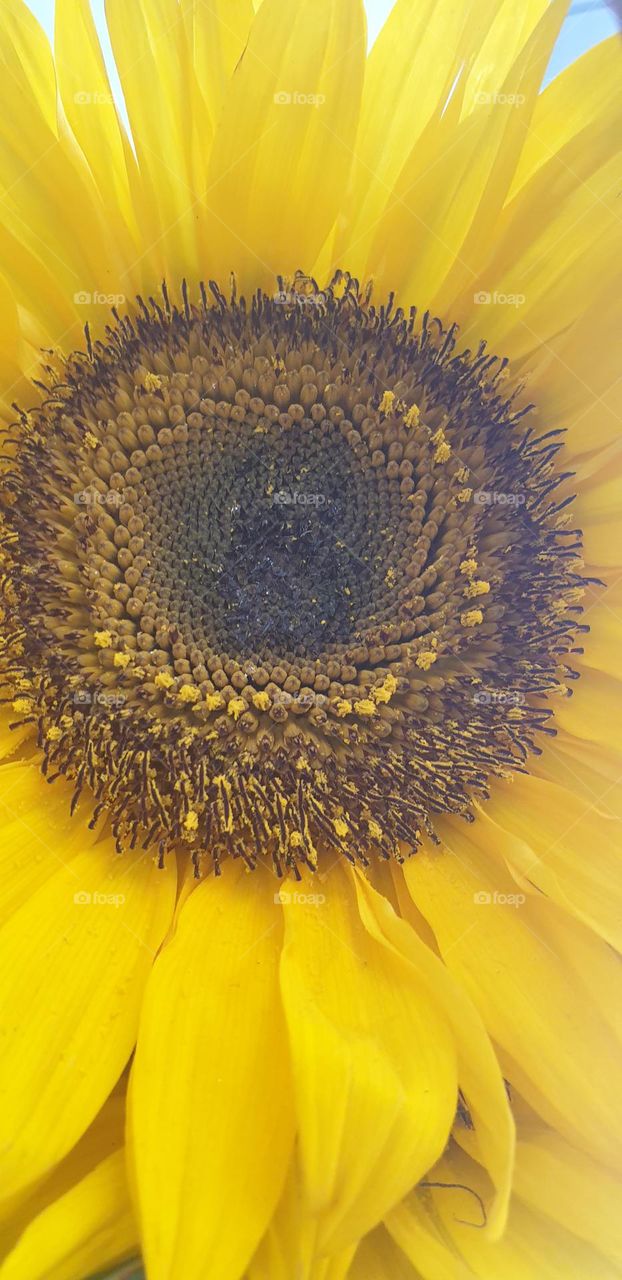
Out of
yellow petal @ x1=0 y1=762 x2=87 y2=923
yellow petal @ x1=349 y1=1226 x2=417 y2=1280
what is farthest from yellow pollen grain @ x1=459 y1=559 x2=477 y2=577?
yellow petal @ x1=349 y1=1226 x2=417 y2=1280

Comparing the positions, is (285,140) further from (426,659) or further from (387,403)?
(426,659)

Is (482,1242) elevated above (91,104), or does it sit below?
below

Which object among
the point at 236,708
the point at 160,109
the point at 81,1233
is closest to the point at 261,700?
the point at 236,708

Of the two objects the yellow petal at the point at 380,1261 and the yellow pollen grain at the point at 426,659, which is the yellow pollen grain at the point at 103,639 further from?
the yellow petal at the point at 380,1261

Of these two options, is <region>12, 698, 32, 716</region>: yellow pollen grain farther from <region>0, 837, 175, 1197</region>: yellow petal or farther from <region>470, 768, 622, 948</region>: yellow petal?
<region>470, 768, 622, 948</region>: yellow petal

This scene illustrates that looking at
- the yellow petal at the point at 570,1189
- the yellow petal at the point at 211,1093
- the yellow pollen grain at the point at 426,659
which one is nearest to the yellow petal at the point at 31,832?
the yellow petal at the point at 211,1093
